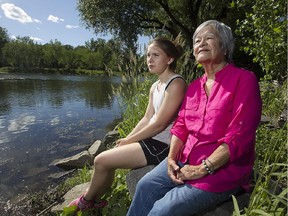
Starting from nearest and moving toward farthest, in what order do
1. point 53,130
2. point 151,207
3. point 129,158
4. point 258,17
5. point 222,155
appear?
1. point 222,155
2. point 151,207
3. point 129,158
4. point 258,17
5. point 53,130

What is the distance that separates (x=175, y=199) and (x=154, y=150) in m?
0.81

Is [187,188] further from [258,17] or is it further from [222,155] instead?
[258,17]

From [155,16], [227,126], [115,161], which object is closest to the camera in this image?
[227,126]

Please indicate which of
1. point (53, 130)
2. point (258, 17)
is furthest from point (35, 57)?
point (258, 17)

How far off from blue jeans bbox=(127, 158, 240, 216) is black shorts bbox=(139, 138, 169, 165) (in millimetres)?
503

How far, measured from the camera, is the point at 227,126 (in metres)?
1.90

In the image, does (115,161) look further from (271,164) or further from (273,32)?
(273,32)

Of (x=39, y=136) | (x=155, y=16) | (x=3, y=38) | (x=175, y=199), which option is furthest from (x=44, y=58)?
(x=175, y=199)

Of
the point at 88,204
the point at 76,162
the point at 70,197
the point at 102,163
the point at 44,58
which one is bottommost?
the point at 76,162

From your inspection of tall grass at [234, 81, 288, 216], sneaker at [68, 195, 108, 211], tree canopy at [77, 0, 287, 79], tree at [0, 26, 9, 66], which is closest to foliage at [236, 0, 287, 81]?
tall grass at [234, 81, 288, 216]

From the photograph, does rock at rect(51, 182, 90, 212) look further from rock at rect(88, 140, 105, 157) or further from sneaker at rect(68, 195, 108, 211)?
rock at rect(88, 140, 105, 157)

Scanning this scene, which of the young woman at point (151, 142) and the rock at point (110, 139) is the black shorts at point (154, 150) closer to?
the young woman at point (151, 142)

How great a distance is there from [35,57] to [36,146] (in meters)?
75.4

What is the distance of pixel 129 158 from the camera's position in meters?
2.51
